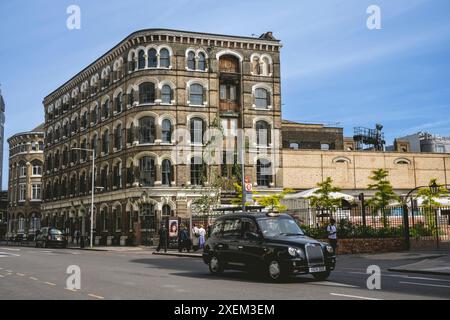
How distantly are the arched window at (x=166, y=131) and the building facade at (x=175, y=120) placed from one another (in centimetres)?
9

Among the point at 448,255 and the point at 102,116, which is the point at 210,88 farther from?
the point at 448,255

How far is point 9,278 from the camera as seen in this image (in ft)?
50.5

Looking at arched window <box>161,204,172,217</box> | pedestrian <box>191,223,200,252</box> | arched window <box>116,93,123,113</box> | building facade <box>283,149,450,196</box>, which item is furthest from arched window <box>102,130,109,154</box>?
pedestrian <box>191,223,200,252</box>

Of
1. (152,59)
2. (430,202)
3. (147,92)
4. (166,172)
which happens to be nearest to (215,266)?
(430,202)

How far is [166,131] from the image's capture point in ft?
154

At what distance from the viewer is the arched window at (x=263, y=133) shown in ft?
161

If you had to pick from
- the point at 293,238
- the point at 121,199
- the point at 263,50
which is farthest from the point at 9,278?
the point at 263,50

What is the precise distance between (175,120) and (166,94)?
2458 mm

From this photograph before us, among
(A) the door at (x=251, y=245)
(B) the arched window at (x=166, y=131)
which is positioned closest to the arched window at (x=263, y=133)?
(B) the arched window at (x=166, y=131)

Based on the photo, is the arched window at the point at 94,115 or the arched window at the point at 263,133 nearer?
the arched window at the point at 263,133

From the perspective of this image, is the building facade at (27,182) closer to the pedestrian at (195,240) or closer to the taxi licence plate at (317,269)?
the pedestrian at (195,240)

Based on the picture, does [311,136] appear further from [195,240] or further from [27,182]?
[27,182]

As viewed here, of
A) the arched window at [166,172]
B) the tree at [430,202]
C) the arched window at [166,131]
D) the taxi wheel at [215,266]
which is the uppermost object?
the arched window at [166,131]
